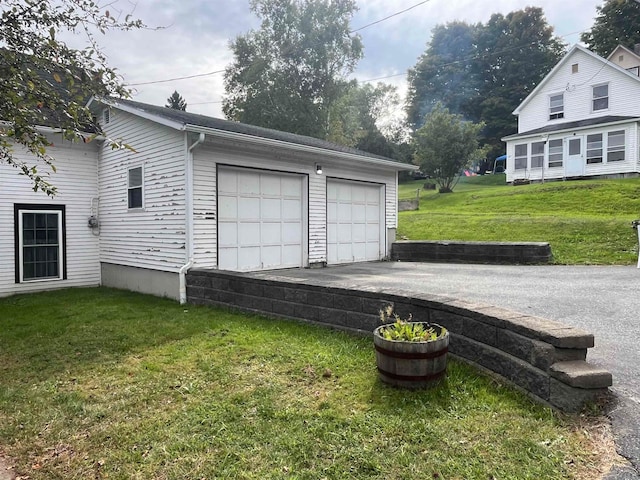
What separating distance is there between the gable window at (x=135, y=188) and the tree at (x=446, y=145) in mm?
19048

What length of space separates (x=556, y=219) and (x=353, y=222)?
705cm

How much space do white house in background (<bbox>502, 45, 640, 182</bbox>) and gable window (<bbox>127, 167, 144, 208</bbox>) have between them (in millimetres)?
21001

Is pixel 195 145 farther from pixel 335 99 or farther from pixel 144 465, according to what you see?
pixel 335 99

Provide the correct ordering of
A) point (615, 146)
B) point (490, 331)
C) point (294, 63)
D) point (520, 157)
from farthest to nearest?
point (294, 63) < point (520, 157) < point (615, 146) < point (490, 331)

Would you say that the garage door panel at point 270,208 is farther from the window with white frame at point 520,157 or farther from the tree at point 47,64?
the window with white frame at point 520,157

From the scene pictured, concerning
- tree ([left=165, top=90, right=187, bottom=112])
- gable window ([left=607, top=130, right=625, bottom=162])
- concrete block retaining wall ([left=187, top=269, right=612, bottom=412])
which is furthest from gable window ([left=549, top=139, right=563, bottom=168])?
tree ([left=165, top=90, right=187, bottom=112])

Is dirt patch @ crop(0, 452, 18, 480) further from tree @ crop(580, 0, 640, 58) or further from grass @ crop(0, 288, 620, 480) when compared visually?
tree @ crop(580, 0, 640, 58)

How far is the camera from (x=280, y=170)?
9.39 m

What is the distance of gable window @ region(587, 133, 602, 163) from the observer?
816 inches

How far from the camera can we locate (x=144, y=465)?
2502 millimetres

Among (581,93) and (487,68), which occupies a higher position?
(487,68)

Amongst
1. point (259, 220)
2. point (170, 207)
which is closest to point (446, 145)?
point (259, 220)

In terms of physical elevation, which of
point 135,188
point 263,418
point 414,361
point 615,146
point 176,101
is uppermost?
point 176,101

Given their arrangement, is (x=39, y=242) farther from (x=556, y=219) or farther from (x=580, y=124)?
(x=580, y=124)
